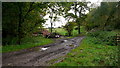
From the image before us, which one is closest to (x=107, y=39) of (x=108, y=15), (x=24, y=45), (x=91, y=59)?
(x=91, y=59)

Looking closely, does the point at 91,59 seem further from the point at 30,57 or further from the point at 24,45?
the point at 24,45

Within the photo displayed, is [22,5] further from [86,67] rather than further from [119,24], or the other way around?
[119,24]

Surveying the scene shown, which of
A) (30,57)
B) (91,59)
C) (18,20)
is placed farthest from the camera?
(18,20)

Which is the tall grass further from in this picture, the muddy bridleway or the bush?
the bush

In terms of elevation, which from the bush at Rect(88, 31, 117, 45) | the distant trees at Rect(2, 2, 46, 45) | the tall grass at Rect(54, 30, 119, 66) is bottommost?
the tall grass at Rect(54, 30, 119, 66)

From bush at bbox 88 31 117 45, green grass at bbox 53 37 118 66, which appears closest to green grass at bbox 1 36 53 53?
green grass at bbox 53 37 118 66

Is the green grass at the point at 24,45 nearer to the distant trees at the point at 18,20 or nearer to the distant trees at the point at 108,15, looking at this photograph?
the distant trees at the point at 18,20

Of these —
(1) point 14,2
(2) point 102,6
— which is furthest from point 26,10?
(2) point 102,6

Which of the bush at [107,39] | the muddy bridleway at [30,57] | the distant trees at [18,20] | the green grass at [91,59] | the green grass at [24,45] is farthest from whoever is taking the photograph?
the bush at [107,39]

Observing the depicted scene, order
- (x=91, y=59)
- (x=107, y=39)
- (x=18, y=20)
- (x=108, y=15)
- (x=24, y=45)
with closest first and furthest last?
(x=91, y=59) → (x=24, y=45) → (x=18, y=20) → (x=107, y=39) → (x=108, y=15)

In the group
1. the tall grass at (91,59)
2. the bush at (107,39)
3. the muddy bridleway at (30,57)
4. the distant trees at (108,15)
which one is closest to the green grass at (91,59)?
the tall grass at (91,59)

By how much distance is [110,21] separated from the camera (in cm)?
2186

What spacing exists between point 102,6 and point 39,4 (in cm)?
1582

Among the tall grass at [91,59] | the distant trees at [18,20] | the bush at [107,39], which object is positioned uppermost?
the distant trees at [18,20]
